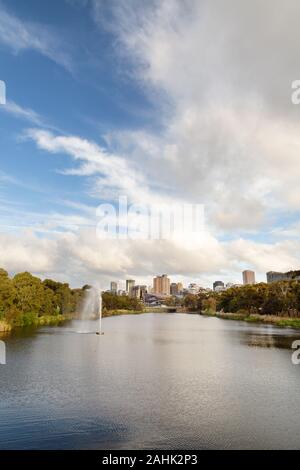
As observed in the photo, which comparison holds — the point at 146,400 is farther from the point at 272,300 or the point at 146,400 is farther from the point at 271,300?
the point at 271,300

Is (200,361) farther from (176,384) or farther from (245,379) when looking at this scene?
(176,384)

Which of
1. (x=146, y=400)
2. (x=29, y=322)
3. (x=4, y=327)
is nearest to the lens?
(x=146, y=400)

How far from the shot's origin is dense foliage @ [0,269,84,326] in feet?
214

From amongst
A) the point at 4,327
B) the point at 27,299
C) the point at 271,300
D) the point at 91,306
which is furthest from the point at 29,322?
the point at 271,300

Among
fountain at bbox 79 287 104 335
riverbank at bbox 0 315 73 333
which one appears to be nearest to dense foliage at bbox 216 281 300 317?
fountain at bbox 79 287 104 335

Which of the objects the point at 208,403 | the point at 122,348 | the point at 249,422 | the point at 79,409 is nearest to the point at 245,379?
the point at 208,403

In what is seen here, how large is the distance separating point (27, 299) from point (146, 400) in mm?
55137

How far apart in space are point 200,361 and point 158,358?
4.31 metres

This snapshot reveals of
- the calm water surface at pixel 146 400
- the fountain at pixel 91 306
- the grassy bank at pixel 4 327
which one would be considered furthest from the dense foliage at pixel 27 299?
the calm water surface at pixel 146 400

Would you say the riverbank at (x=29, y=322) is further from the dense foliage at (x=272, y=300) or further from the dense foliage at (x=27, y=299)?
the dense foliage at (x=272, y=300)

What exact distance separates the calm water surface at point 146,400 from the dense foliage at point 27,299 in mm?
23429

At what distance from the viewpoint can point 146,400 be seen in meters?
24.5

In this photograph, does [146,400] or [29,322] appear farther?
[29,322]

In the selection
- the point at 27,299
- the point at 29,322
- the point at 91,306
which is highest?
the point at 27,299
